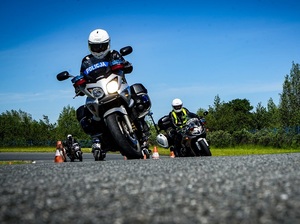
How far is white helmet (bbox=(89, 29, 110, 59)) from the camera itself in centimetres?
841

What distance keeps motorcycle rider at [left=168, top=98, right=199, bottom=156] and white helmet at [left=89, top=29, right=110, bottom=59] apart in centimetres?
352

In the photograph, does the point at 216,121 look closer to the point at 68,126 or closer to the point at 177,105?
the point at 68,126

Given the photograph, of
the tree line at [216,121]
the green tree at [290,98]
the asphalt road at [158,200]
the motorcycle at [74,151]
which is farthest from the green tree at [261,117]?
the asphalt road at [158,200]

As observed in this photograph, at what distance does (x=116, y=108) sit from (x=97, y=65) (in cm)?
91

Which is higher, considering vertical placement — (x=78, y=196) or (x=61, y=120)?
(x=61, y=120)

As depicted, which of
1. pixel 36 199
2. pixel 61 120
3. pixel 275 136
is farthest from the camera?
pixel 61 120

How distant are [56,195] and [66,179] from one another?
0.85m

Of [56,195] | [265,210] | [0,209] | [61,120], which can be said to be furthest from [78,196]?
[61,120]

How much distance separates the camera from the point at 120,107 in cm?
799

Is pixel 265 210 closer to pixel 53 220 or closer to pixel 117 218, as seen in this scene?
pixel 117 218

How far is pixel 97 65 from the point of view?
8156 millimetres

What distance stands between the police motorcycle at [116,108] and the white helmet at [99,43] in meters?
0.41

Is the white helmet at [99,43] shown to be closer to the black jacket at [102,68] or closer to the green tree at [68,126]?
the black jacket at [102,68]

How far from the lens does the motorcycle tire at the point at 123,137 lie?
301 inches
